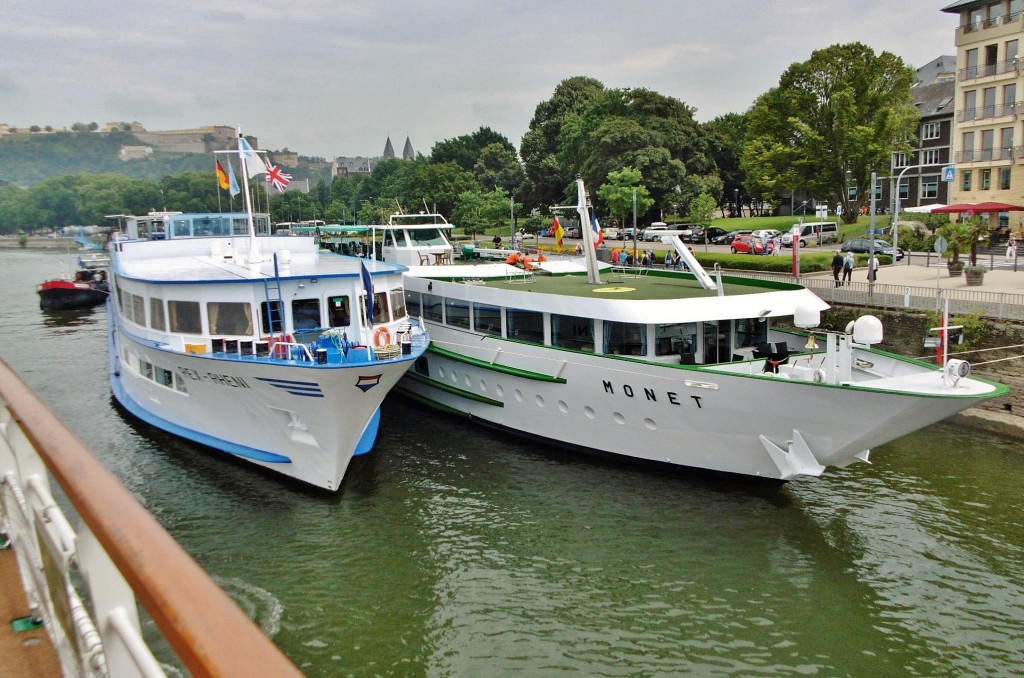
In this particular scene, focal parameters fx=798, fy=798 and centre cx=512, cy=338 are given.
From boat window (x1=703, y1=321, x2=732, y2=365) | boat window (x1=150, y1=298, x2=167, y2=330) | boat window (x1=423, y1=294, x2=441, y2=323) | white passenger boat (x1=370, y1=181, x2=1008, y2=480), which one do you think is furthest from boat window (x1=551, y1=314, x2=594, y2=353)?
boat window (x1=150, y1=298, x2=167, y2=330)

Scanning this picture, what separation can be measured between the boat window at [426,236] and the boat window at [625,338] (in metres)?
12.7

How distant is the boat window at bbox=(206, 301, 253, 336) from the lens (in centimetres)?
1791

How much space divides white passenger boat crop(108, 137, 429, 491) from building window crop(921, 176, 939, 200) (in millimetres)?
57108

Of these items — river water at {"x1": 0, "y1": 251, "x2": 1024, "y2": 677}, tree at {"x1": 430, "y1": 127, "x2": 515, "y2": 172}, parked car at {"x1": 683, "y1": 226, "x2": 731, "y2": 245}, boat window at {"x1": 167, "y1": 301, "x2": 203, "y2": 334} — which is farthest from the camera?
tree at {"x1": 430, "y1": 127, "x2": 515, "y2": 172}

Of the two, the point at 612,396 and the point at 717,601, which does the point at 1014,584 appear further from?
the point at 612,396

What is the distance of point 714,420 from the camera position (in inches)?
630

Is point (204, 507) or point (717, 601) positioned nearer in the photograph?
point (717, 601)

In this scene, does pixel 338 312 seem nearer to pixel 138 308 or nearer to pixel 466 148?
pixel 138 308

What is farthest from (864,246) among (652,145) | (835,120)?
(652,145)

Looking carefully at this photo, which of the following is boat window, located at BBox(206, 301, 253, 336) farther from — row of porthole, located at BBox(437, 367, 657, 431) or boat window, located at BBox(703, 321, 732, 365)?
boat window, located at BBox(703, 321, 732, 365)

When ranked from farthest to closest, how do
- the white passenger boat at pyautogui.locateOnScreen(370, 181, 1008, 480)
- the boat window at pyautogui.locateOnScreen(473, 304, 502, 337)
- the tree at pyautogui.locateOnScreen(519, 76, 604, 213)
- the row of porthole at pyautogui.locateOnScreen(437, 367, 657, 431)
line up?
1. the tree at pyautogui.locateOnScreen(519, 76, 604, 213)
2. the boat window at pyautogui.locateOnScreen(473, 304, 502, 337)
3. the row of porthole at pyautogui.locateOnScreen(437, 367, 657, 431)
4. the white passenger boat at pyautogui.locateOnScreen(370, 181, 1008, 480)

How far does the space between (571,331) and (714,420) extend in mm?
4523

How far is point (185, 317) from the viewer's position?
59.6ft

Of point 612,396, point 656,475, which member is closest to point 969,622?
point 656,475
